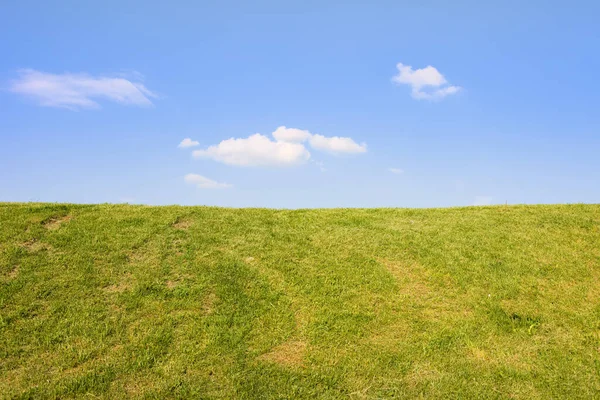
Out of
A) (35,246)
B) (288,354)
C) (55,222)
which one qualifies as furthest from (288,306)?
(55,222)

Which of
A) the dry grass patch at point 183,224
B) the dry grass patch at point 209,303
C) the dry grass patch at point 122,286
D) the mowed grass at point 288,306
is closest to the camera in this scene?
the mowed grass at point 288,306

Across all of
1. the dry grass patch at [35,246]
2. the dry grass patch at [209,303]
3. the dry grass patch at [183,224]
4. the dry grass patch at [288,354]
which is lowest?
the dry grass patch at [288,354]

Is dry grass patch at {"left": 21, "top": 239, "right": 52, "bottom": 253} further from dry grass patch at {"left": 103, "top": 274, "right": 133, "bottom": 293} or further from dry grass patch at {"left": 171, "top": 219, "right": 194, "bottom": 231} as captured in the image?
dry grass patch at {"left": 171, "top": 219, "right": 194, "bottom": 231}

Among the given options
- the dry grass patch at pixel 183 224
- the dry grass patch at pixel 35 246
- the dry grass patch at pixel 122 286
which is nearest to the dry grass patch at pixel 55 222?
the dry grass patch at pixel 35 246

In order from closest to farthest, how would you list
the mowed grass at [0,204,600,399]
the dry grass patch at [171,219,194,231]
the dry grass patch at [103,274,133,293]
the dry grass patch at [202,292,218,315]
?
the mowed grass at [0,204,600,399]
the dry grass patch at [202,292,218,315]
the dry grass patch at [103,274,133,293]
the dry grass patch at [171,219,194,231]

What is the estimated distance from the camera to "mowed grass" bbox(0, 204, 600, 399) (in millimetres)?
8039

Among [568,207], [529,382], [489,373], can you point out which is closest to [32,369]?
[489,373]

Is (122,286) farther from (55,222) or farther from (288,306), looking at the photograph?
(55,222)

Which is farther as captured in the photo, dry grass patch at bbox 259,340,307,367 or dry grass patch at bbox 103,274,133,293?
dry grass patch at bbox 103,274,133,293

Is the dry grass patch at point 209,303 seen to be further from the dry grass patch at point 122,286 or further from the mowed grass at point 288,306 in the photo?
the dry grass patch at point 122,286

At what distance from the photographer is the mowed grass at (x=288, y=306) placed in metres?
8.04

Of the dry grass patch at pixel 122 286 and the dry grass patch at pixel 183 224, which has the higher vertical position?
the dry grass patch at pixel 183 224

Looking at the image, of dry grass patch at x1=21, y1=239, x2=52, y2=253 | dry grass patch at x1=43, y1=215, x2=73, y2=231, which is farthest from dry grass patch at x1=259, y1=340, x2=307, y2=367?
dry grass patch at x1=43, y1=215, x2=73, y2=231

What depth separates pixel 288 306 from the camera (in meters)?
10.1
